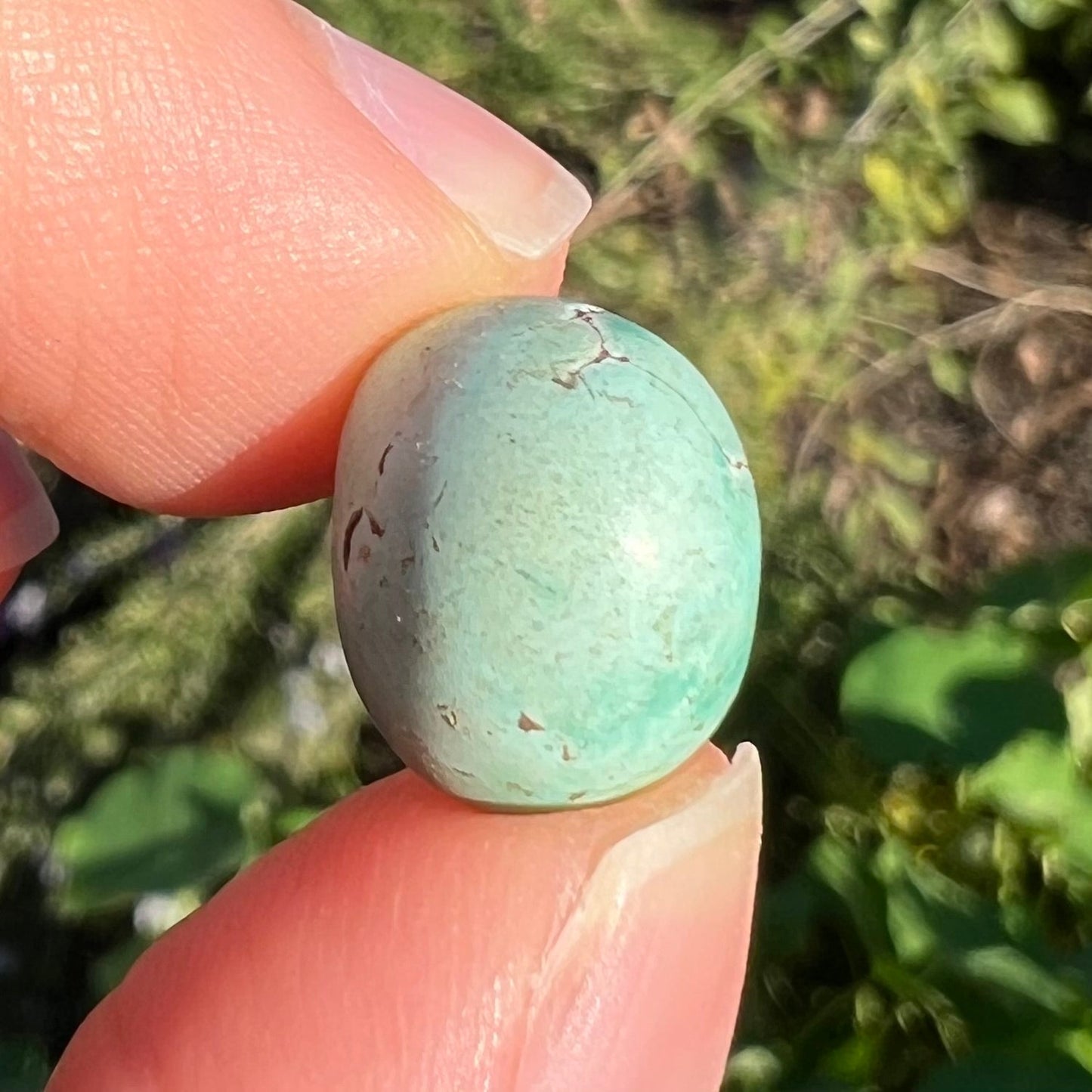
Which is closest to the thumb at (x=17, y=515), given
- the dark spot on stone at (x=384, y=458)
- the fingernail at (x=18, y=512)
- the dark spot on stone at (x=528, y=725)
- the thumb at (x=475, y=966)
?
the fingernail at (x=18, y=512)

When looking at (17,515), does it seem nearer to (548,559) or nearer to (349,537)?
(349,537)

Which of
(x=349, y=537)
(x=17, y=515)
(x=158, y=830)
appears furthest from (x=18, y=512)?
(x=349, y=537)

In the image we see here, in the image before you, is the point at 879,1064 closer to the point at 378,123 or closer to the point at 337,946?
the point at 337,946

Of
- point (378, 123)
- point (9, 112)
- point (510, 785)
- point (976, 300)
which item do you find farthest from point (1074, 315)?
point (9, 112)

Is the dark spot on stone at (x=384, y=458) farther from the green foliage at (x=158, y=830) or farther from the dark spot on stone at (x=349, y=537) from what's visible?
the green foliage at (x=158, y=830)

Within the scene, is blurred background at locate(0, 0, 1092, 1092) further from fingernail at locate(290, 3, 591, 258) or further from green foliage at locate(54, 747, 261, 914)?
fingernail at locate(290, 3, 591, 258)

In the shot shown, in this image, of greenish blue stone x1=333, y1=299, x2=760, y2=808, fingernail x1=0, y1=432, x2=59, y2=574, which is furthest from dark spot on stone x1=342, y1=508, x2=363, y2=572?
fingernail x1=0, y1=432, x2=59, y2=574
